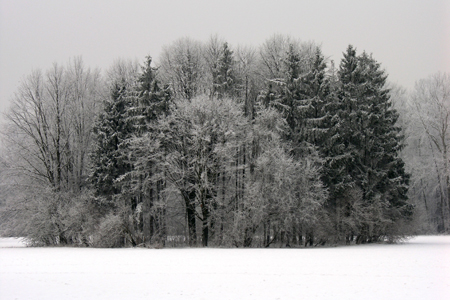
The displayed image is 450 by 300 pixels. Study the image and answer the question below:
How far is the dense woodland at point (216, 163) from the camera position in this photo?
3516cm

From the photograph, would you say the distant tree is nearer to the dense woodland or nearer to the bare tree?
the dense woodland

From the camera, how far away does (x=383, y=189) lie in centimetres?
3853

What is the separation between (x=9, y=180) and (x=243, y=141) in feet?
74.3

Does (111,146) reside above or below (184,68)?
below

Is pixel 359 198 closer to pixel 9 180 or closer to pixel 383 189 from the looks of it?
pixel 383 189

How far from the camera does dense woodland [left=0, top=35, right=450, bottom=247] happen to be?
115 feet

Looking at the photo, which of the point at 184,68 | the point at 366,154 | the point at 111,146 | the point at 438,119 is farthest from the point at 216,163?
the point at 438,119
